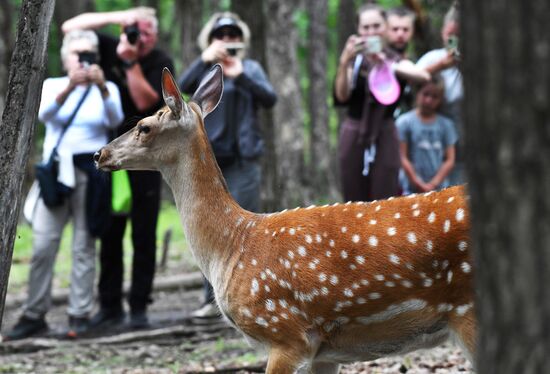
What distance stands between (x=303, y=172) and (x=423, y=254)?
35.1 feet

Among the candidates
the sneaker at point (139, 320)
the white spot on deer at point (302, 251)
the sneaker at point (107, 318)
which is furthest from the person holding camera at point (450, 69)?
the white spot on deer at point (302, 251)

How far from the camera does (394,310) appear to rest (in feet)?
15.8

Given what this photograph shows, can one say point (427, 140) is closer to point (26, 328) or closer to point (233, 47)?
point (233, 47)

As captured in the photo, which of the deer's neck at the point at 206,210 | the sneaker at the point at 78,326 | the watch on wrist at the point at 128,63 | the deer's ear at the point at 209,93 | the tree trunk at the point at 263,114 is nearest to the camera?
the deer's neck at the point at 206,210

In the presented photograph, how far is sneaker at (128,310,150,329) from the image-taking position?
8.83 m

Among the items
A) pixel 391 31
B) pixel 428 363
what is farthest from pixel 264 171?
pixel 428 363

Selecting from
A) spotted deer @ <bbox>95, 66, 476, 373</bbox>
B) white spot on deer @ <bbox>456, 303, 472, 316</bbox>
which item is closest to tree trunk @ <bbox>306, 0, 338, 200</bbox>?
spotted deer @ <bbox>95, 66, 476, 373</bbox>

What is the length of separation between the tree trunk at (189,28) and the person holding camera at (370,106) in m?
8.74

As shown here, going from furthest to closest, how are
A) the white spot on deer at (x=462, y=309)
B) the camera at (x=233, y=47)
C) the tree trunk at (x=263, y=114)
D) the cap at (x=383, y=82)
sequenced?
1. the tree trunk at (x=263, y=114)
2. the camera at (x=233, y=47)
3. the cap at (x=383, y=82)
4. the white spot on deer at (x=462, y=309)

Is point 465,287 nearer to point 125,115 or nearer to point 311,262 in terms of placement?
point 311,262

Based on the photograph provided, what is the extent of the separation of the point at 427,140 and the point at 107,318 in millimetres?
3297

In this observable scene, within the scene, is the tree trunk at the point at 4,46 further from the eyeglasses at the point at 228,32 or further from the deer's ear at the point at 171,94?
the deer's ear at the point at 171,94

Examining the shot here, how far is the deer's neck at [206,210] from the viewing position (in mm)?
5383

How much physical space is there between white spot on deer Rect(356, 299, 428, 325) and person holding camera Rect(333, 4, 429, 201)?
3088 millimetres
